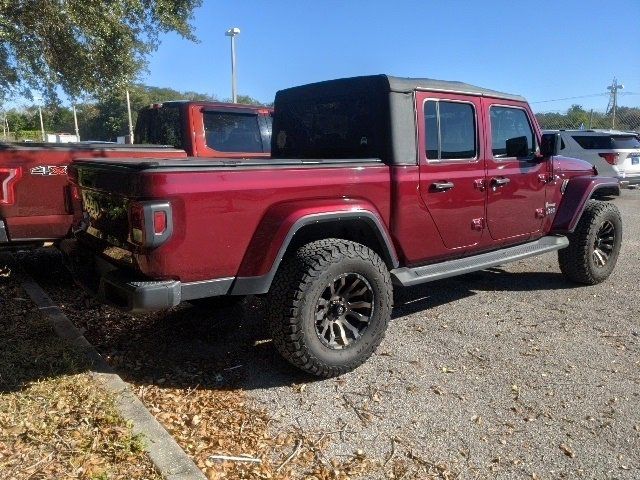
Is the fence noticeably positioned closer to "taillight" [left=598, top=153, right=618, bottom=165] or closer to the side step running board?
"taillight" [left=598, top=153, right=618, bottom=165]

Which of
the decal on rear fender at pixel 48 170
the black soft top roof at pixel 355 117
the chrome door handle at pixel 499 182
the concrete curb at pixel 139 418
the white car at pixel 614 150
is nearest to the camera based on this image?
the concrete curb at pixel 139 418

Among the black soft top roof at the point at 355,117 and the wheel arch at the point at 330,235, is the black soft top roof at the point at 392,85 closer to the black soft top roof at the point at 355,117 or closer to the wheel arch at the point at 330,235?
the black soft top roof at the point at 355,117

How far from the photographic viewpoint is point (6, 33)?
312 inches

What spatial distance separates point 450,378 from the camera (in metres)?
3.61

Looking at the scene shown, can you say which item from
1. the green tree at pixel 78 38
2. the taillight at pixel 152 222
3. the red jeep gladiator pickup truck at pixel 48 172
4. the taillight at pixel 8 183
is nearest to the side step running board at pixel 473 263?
the taillight at pixel 152 222

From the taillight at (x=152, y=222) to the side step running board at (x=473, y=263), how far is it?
1671 mm

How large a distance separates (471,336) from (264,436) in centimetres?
207

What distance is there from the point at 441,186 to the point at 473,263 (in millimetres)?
766

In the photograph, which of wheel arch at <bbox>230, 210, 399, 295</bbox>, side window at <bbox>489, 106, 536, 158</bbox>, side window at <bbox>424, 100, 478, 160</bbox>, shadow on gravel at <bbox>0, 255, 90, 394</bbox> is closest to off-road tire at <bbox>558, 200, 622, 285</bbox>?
side window at <bbox>489, 106, 536, 158</bbox>

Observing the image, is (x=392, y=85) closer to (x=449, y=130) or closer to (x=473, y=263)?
(x=449, y=130)

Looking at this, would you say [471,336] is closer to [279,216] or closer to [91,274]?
[279,216]

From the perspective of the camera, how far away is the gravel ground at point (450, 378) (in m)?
2.79

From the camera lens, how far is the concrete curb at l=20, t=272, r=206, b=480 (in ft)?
8.18

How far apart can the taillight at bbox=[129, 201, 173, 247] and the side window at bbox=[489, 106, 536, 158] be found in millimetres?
2920
